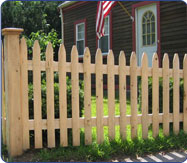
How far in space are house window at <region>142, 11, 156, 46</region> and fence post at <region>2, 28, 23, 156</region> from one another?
25.3 feet

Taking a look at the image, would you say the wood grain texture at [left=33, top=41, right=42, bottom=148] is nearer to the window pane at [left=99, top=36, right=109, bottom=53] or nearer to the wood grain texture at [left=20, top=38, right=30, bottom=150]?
the wood grain texture at [left=20, top=38, right=30, bottom=150]

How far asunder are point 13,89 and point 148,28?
317 inches

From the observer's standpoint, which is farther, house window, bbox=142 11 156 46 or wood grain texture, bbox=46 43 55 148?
house window, bbox=142 11 156 46

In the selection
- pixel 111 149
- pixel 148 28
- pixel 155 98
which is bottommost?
pixel 111 149

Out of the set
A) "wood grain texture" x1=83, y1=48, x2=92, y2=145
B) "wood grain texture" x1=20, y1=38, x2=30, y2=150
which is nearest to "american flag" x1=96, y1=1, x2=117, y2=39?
"wood grain texture" x1=83, y1=48, x2=92, y2=145

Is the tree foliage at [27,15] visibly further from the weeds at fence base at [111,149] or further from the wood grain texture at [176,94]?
the weeds at fence base at [111,149]

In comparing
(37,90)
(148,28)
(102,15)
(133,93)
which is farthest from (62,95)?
(148,28)

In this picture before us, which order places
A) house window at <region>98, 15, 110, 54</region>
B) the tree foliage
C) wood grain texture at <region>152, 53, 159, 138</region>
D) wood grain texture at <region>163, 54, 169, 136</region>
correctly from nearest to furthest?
1. wood grain texture at <region>152, 53, 159, 138</region>
2. wood grain texture at <region>163, 54, 169, 136</region>
3. house window at <region>98, 15, 110, 54</region>
4. the tree foliage

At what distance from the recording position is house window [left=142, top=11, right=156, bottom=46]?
1035cm

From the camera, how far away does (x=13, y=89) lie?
11.6ft

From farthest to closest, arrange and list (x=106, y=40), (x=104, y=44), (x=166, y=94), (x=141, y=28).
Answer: (x=104, y=44), (x=106, y=40), (x=141, y=28), (x=166, y=94)

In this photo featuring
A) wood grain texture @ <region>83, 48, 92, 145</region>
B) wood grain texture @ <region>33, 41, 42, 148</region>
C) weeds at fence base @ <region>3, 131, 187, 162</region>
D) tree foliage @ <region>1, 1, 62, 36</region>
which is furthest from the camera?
tree foliage @ <region>1, 1, 62, 36</region>

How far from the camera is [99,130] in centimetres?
402

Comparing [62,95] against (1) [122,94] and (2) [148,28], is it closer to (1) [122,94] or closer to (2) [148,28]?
(1) [122,94]
